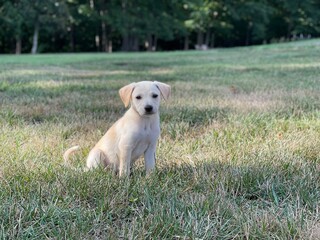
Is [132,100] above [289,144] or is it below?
above

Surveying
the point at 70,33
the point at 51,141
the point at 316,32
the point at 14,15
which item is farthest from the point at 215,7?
the point at 51,141

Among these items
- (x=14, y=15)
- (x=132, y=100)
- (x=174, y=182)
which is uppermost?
(x=14, y=15)

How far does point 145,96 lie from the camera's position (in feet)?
9.30

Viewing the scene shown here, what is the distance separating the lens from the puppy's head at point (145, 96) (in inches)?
108

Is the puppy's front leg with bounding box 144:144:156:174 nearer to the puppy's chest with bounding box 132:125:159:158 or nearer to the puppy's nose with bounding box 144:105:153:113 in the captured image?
the puppy's chest with bounding box 132:125:159:158

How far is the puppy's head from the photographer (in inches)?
108

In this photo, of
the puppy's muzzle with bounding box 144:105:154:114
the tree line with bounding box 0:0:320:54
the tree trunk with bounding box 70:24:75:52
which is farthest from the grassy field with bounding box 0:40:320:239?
the tree trunk with bounding box 70:24:75:52

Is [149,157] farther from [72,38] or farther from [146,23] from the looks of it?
[72,38]

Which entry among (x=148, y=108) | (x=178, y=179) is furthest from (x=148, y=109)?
(x=178, y=179)

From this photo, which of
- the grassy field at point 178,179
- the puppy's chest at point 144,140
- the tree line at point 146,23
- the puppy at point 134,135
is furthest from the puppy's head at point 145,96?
the tree line at point 146,23

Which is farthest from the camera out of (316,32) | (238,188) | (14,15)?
(316,32)

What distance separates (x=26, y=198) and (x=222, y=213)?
3.35ft

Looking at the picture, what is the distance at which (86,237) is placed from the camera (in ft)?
6.00

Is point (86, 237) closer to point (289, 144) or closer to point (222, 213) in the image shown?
point (222, 213)
